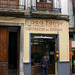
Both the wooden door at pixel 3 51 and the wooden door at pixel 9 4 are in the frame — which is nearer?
the wooden door at pixel 3 51

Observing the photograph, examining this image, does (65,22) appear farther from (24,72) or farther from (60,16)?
(24,72)

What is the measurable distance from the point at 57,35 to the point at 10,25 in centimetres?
324

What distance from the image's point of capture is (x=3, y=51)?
10.7 metres

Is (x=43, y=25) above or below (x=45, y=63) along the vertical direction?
above

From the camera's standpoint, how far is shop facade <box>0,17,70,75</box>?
1055 centimetres

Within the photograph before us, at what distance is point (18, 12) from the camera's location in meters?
10.4

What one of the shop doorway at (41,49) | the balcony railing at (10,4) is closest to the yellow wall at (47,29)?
the shop doorway at (41,49)

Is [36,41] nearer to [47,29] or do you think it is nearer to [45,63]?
[47,29]

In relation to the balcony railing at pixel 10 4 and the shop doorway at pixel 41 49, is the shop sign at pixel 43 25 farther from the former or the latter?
the balcony railing at pixel 10 4

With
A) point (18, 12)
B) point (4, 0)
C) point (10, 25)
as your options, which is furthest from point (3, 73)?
point (4, 0)

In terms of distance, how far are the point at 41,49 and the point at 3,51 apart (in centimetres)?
268

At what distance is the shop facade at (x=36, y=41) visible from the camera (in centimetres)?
1055

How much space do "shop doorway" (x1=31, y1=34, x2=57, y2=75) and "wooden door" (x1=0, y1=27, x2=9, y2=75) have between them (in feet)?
5.88

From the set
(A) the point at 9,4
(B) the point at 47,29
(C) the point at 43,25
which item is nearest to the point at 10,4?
(A) the point at 9,4
